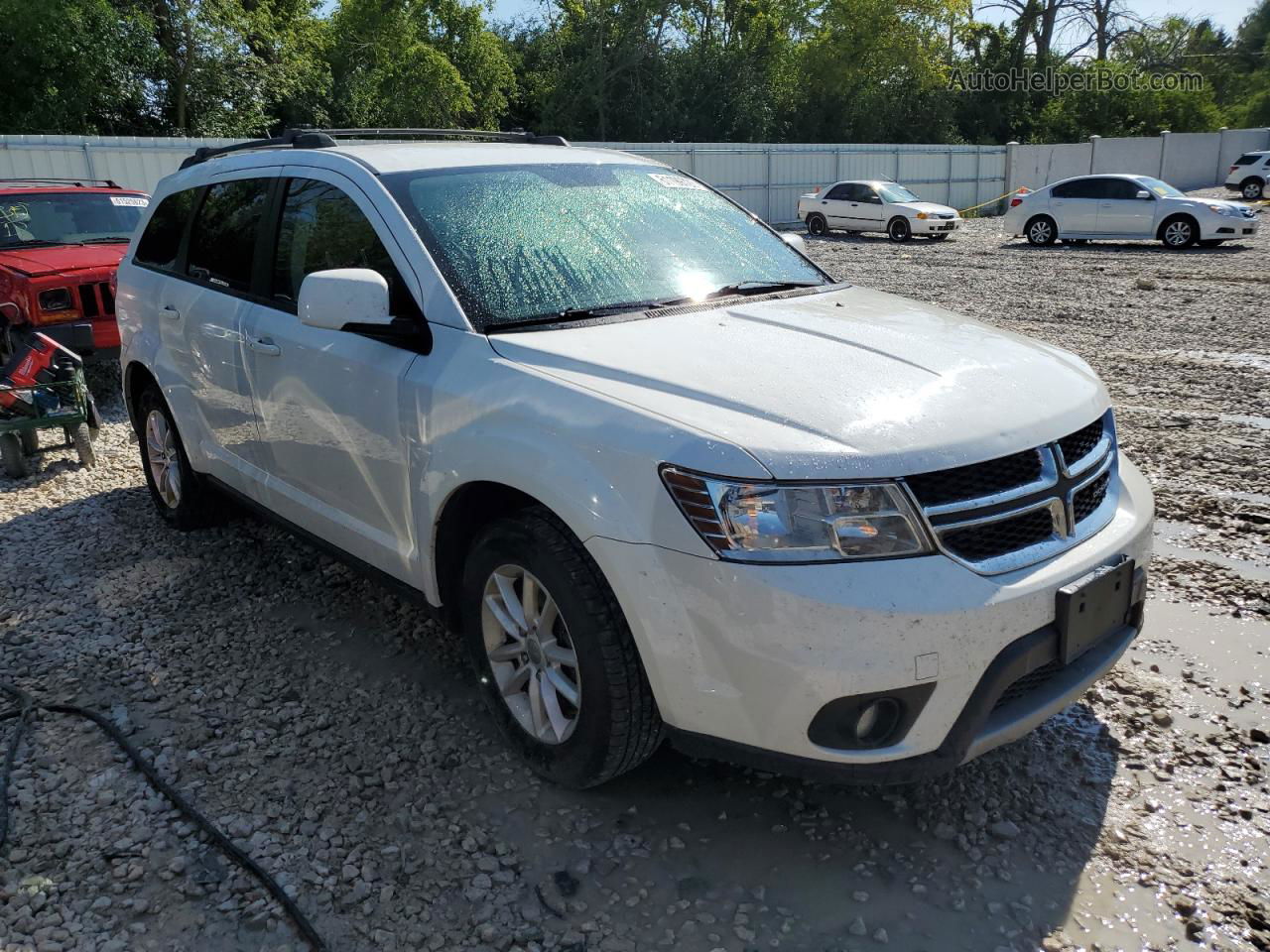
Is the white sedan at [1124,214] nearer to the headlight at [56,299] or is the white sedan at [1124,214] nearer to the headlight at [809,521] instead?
the headlight at [56,299]

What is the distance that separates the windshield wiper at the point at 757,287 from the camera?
3.58 metres

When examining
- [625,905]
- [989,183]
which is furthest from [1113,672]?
[989,183]

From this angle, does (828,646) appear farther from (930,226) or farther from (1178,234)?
(930,226)

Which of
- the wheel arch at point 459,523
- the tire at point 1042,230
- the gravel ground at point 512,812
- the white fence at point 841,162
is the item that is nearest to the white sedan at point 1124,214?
the tire at point 1042,230

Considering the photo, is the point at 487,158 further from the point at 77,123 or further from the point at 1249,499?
the point at 77,123

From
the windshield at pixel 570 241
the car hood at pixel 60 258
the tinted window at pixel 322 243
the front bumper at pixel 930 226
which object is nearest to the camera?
the windshield at pixel 570 241

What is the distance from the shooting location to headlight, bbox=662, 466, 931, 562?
7.80 feet

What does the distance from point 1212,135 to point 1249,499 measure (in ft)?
147

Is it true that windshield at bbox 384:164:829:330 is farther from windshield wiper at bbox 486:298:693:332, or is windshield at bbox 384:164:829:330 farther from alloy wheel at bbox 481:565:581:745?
alloy wheel at bbox 481:565:581:745

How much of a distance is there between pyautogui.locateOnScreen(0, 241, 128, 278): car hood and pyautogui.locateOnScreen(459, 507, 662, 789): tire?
6612 mm

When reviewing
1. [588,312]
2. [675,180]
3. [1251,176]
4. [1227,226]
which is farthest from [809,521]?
[1251,176]

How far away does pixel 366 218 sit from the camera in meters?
3.49

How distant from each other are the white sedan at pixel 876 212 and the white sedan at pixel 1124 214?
7.35 feet

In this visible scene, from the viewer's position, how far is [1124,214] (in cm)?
2042
